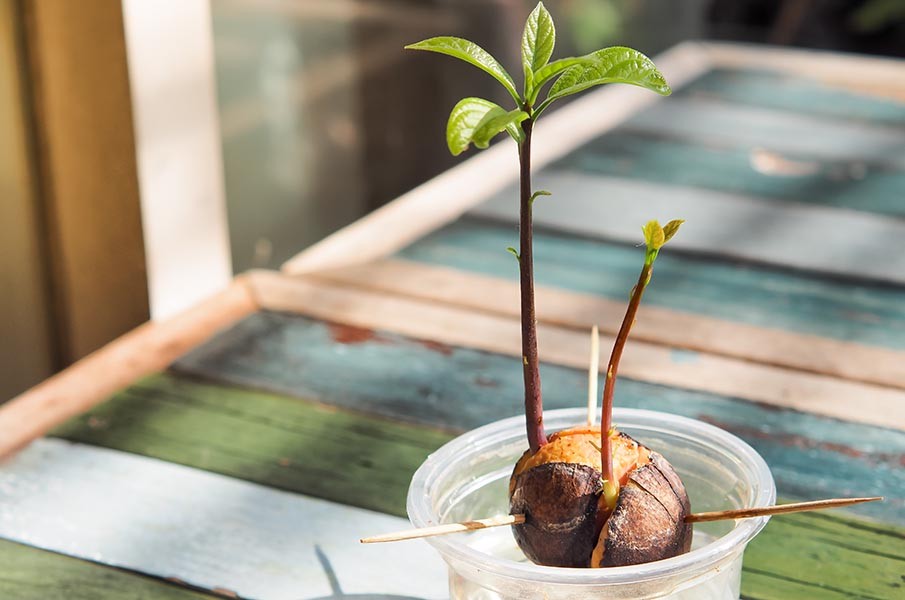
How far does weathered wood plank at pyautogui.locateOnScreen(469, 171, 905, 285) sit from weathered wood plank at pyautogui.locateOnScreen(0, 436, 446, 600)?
0.70 meters

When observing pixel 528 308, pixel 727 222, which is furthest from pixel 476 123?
pixel 727 222

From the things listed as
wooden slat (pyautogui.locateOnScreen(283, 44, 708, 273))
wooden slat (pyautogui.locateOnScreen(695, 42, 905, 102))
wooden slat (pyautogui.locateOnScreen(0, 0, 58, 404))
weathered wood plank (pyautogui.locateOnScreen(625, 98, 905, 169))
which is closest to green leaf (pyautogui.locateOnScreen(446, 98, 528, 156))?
wooden slat (pyautogui.locateOnScreen(283, 44, 708, 273))

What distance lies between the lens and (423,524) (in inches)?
29.0

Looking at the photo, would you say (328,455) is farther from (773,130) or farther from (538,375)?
(773,130)

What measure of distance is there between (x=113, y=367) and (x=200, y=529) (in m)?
0.36

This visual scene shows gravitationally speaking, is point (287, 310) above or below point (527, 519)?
below

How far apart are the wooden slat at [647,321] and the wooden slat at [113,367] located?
0.16 meters

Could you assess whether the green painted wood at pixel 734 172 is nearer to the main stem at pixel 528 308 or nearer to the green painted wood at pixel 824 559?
the green painted wood at pixel 824 559

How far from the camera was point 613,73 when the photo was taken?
0.67 meters

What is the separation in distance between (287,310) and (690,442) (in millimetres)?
727

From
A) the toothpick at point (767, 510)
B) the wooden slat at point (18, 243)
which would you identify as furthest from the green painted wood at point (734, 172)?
the toothpick at point (767, 510)

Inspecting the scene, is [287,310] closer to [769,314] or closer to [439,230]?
[439,230]

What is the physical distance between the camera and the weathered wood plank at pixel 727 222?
5.23 feet

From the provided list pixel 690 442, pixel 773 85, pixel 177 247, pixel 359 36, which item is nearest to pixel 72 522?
pixel 690 442
